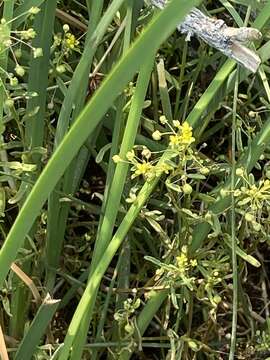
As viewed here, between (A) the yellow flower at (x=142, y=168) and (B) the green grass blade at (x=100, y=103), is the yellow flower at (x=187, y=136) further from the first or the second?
(B) the green grass blade at (x=100, y=103)

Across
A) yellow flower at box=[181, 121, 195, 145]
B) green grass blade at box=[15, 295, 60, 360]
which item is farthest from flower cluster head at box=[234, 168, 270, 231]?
green grass blade at box=[15, 295, 60, 360]

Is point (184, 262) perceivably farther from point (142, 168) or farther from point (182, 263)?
point (142, 168)

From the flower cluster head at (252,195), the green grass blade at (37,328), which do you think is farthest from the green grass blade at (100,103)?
the flower cluster head at (252,195)

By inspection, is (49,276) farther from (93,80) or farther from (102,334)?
(93,80)

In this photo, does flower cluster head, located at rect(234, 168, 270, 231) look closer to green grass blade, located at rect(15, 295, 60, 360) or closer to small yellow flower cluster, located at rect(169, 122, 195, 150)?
small yellow flower cluster, located at rect(169, 122, 195, 150)

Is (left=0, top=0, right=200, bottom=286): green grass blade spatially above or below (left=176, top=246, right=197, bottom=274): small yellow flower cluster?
above

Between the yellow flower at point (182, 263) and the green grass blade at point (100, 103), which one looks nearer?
the green grass blade at point (100, 103)

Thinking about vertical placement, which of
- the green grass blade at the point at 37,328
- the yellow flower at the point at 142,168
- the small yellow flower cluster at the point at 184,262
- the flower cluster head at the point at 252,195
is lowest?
the green grass blade at the point at 37,328

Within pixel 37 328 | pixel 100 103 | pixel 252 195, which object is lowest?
pixel 37 328

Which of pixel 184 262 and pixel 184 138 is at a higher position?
pixel 184 138

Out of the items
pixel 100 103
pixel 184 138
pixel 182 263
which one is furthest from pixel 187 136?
pixel 100 103

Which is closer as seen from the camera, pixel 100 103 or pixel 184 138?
pixel 100 103
